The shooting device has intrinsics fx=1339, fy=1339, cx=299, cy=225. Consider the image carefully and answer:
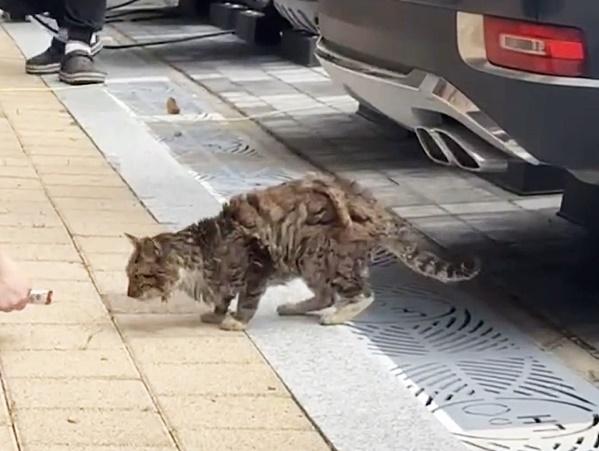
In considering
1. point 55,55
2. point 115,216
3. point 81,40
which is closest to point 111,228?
point 115,216

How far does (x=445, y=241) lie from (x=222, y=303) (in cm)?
130

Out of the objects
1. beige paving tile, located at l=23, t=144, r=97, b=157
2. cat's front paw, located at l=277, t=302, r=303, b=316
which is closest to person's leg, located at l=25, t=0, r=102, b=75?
beige paving tile, located at l=23, t=144, r=97, b=157

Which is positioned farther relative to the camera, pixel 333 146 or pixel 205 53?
pixel 205 53

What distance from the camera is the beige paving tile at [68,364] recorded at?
11.3 ft

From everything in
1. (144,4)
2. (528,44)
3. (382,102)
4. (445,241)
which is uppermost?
(528,44)

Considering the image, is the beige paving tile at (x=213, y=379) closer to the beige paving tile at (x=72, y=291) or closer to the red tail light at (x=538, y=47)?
the beige paving tile at (x=72, y=291)

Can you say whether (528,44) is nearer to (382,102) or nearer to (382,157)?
(382,102)

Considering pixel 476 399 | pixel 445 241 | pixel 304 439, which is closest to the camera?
pixel 304 439

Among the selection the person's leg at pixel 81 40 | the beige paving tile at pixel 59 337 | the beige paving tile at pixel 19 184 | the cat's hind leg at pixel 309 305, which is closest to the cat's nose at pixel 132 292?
the beige paving tile at pixel 59 337

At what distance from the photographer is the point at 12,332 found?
3.74 m

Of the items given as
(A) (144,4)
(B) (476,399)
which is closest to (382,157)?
(B) (476,399)

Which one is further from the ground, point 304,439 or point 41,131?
point 304,439

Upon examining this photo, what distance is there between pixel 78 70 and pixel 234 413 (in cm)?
498

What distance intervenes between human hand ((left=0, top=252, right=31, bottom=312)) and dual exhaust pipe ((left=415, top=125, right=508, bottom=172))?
1472 mm
